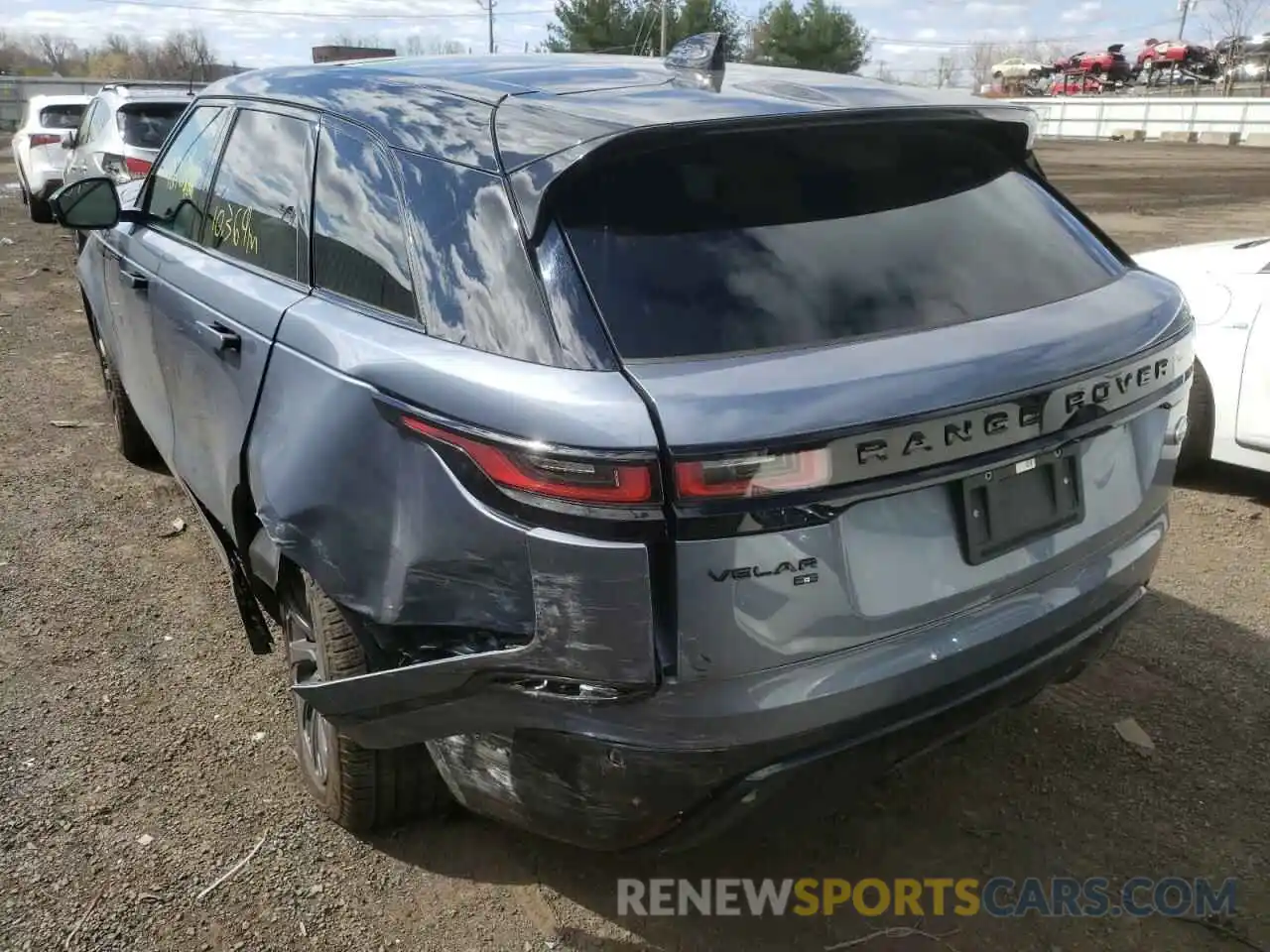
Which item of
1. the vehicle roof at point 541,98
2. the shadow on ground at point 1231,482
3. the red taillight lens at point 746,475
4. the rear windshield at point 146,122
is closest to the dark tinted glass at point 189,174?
the vehicle roof at point 541,98

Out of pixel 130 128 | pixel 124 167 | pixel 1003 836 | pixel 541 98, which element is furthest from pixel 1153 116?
pixel 541 98

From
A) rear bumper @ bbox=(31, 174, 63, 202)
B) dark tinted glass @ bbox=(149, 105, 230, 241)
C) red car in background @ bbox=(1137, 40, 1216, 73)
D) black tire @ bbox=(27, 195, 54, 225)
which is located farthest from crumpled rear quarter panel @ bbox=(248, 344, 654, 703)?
red car in background @ bbox=(1137, 40, 1216, 73)

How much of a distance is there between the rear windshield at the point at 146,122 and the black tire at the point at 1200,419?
8.30m

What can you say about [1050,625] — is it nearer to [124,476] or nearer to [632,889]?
[632,889]

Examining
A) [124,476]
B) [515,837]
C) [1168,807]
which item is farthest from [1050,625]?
[124,476]

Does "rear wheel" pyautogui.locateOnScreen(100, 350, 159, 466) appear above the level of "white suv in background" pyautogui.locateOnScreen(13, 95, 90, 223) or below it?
below

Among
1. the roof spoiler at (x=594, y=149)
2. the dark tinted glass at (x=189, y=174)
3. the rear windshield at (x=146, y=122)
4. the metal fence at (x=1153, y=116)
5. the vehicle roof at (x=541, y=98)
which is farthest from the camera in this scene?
the metal fence at (x=1153, y=116)

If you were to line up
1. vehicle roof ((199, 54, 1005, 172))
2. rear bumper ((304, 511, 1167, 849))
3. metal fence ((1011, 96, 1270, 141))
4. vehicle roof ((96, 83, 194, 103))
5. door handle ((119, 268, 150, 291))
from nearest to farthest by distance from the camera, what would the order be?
1. rear bumper ((304, 511, 1167, 849))
2. vehicle roof ((199, 54, 1005, 172))
3. door handle ((119, 268, 150, 291))
4. vehicle roof ((96, 83, 194, 103))
5. metal fence ((1011, 96, 1270, 141))

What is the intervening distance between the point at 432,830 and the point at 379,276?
4.66ft

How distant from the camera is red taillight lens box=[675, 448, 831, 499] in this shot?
1.76 m

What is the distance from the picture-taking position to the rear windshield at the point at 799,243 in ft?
6.49

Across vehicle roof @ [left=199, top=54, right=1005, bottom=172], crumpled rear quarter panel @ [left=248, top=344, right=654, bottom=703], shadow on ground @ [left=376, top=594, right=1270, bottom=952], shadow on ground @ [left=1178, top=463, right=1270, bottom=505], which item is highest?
vehicle roof @ [left=199, top=54, right=1005, bottom=172]

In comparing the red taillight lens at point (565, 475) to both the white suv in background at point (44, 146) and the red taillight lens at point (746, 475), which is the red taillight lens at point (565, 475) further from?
the white suv in background at point (44, 146)

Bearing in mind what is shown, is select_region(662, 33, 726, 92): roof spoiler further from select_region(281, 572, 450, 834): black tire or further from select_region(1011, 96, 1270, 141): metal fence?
select_region(1011, 96, 1270, 141): metal fence
